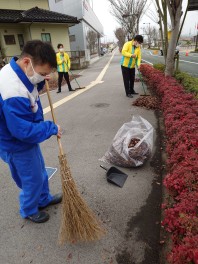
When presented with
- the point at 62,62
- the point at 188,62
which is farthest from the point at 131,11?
the point at 62,62

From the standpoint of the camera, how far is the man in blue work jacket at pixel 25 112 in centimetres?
165

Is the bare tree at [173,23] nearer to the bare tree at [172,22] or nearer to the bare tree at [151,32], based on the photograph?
the bare tree at [172,22]

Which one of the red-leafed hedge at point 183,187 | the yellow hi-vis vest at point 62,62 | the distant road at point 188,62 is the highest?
the yellow hi-vis vest at point 62,62

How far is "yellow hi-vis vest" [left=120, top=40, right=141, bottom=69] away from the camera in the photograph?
656 cm

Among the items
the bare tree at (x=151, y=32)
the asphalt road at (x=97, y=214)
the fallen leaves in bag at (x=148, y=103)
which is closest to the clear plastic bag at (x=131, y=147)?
the asphalt road at (x=97, y=214)

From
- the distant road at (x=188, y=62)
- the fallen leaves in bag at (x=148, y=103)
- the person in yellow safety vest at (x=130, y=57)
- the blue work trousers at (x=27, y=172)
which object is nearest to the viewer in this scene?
the blue work trousers at (x=27, y=172)

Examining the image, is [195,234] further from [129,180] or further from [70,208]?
[129,180]

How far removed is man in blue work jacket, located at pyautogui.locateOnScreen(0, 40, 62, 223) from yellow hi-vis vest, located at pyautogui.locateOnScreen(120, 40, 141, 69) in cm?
514

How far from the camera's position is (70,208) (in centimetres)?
204

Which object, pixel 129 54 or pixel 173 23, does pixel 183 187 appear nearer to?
pixel 129 54

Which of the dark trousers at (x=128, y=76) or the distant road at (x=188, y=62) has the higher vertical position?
the dark trousers at (x=128, y=76)

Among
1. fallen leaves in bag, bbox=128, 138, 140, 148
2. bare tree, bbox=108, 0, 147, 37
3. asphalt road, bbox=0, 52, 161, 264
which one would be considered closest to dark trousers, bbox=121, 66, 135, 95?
asphalt road, bbox=0, 52, 161, 264

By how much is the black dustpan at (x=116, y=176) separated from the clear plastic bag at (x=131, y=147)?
22 cm

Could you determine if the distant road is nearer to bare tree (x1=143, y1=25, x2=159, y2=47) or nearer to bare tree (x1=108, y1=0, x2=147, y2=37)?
bare tree (x1=108, y1=0, x2=147, y2=37)
